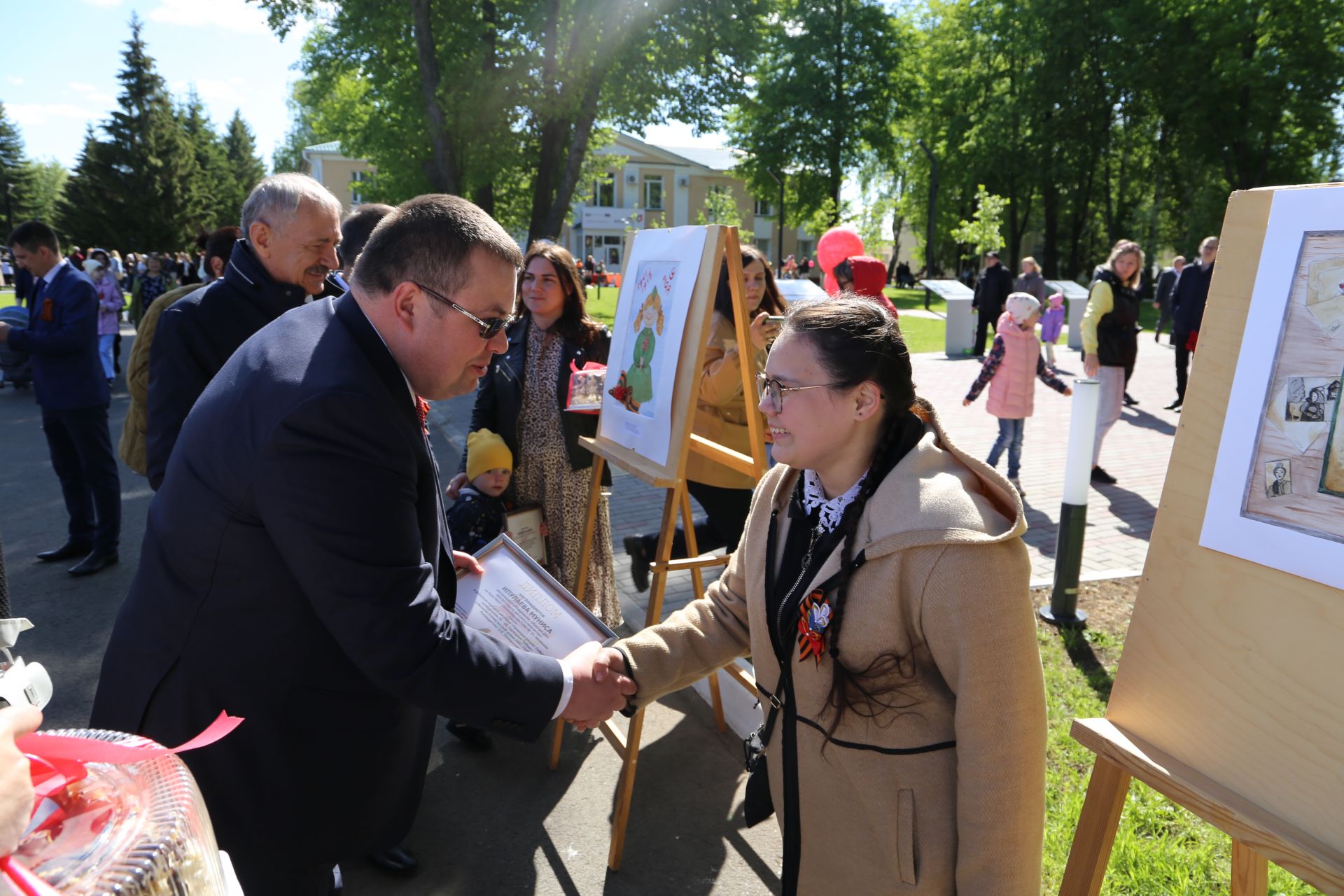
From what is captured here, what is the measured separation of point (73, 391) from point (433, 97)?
505 inches

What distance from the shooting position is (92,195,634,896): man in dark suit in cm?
168

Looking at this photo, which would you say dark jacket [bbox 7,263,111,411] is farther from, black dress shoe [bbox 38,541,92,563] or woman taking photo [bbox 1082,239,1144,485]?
woman taking photo [bbox 1082,239,1144,485]

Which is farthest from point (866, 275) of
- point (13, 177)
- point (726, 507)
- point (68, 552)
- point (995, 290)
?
point (13, 177)

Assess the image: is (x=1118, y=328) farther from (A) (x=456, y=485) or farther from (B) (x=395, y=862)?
(B) (x=395, y=862)

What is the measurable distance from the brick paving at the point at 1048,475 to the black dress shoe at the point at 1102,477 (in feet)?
0.22

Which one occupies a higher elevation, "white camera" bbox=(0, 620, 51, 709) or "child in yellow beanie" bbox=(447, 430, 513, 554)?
"white camera" bbox=(0, 620, 51, 709)

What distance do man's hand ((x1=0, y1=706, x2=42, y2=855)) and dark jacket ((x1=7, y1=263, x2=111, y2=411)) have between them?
5.89m

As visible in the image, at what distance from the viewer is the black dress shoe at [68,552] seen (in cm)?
598

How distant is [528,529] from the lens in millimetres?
4309

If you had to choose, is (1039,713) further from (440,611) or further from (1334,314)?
(440,611)

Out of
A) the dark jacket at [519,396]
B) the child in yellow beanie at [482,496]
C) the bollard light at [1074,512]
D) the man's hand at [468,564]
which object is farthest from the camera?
the bollard light at [1074,512]

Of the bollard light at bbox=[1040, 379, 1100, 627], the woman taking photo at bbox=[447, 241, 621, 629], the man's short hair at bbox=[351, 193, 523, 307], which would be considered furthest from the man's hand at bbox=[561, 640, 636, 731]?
the bollard light at bbox=[1040, 379, 1100, 627]

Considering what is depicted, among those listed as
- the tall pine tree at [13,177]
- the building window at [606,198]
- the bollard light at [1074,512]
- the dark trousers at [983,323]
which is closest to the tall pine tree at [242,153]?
the tall pine tree at [13,177]

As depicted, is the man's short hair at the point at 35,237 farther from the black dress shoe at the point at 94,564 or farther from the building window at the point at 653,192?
the building window at the point at 653,192
